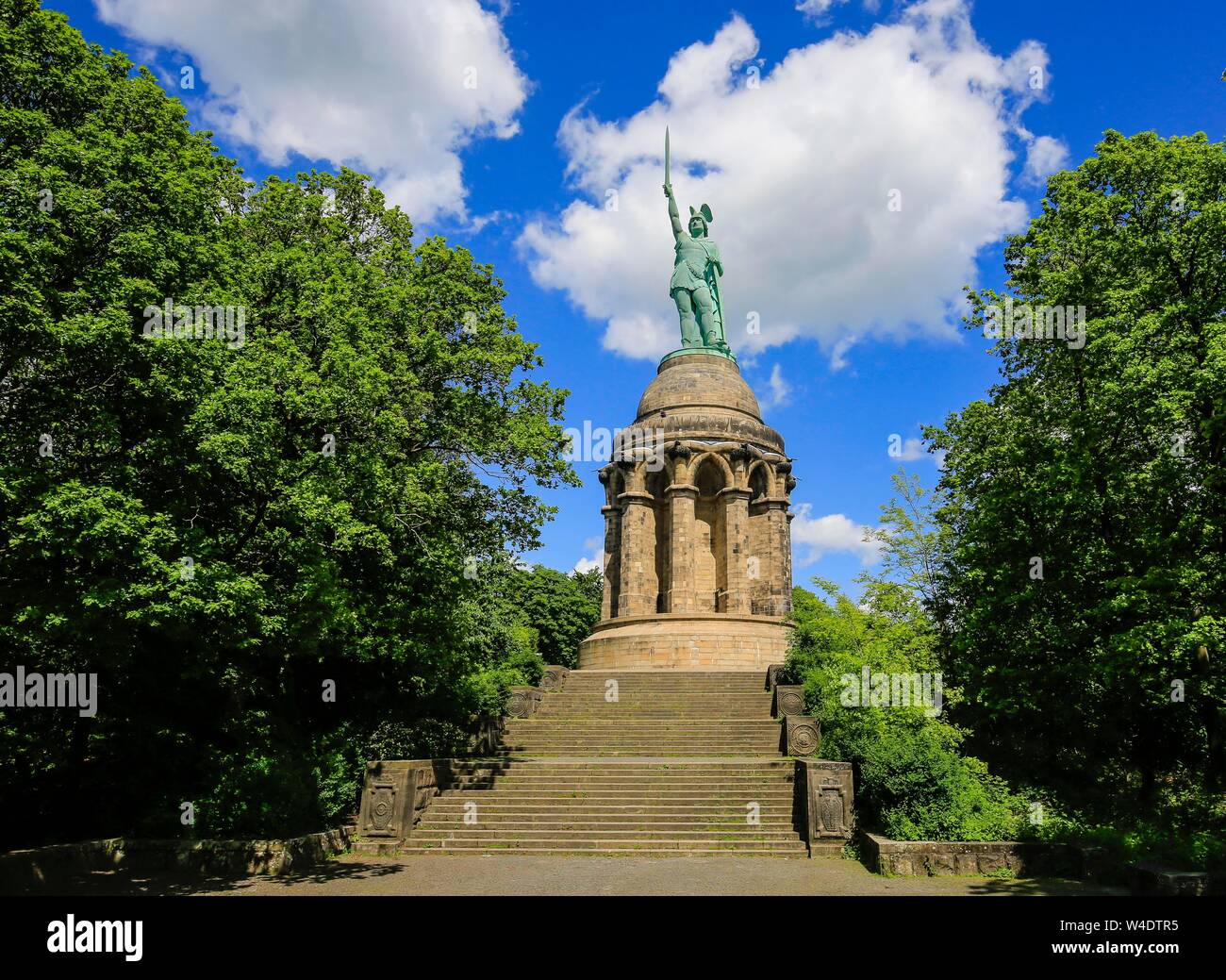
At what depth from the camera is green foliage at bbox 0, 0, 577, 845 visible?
1011cm

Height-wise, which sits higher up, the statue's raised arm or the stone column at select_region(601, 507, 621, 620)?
the statue's raised arm

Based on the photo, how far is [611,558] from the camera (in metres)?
34.6

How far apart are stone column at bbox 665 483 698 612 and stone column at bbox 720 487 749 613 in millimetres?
1481

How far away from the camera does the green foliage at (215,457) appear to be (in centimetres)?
1011

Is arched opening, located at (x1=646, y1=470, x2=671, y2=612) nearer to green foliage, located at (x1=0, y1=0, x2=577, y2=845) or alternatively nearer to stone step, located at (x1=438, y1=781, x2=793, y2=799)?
green foliage, located at (x1=0, y1=0, x2=577, y2=845)

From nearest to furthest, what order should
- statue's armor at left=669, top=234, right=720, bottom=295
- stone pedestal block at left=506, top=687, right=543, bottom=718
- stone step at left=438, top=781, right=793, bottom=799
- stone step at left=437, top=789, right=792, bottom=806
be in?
stone step at left=437, top=789, right=792, bottom=806, stone step at left=438, top=781, right=793, bottom=799, stone pedestal block at left=506, top=687, right=543, bottom=718, statue's armor at left=669, top=234, right=720, bottom=295

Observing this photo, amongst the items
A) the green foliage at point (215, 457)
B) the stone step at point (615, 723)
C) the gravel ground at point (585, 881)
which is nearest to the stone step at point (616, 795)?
the gravel ground at point (585, 881)

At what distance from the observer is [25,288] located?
9.36m

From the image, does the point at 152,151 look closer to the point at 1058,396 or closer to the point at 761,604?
the point at 1058,396

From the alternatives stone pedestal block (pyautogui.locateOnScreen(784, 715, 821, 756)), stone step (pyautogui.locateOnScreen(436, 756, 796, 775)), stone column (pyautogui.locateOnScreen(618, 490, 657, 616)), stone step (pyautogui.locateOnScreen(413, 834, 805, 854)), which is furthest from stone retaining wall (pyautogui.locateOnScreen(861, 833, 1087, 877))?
stone column (pyautogui.locateOnScreen(618, 490, 657, 616))

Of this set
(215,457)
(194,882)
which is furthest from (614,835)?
(215,457)

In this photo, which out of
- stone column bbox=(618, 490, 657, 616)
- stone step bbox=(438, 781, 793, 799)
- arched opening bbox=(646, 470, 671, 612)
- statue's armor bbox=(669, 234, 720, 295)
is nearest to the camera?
stone step bbox=(438, 781, 793, 799)

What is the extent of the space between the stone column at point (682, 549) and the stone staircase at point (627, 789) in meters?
8.55

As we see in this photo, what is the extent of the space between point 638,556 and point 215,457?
76.8ft
